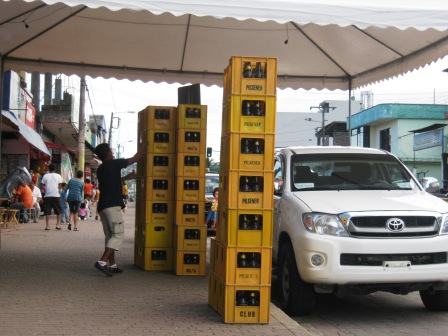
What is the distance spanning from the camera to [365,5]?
256 inches

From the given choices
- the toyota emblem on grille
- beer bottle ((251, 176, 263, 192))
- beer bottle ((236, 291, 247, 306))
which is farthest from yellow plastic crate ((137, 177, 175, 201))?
the toyota emblem on grille

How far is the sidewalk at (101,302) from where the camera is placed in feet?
19.9

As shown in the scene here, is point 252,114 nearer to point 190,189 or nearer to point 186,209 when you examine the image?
point 190,189

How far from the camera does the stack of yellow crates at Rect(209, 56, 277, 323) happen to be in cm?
640

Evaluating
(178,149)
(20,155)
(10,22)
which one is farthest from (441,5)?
(20,155)

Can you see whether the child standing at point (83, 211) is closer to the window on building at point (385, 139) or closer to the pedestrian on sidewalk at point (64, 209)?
the pedestrian on sidewalk at point (64, 209)

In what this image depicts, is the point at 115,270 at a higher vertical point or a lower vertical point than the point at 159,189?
lower

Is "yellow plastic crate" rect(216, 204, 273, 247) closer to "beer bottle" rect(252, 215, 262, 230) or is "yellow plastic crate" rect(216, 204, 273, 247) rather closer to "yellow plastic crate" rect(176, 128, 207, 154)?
"beer bottle" rect(252, 215, 262, 230)

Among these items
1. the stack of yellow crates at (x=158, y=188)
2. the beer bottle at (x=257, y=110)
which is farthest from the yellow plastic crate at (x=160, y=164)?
the beer bottle at (x=257, y=110)

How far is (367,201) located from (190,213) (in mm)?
3241

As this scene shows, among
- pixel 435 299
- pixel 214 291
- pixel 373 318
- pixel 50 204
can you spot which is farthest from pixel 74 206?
pixel 435 299

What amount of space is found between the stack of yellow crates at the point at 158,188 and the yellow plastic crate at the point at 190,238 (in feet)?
1.37

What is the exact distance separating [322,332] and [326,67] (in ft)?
22.6

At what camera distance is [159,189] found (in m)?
9.90
